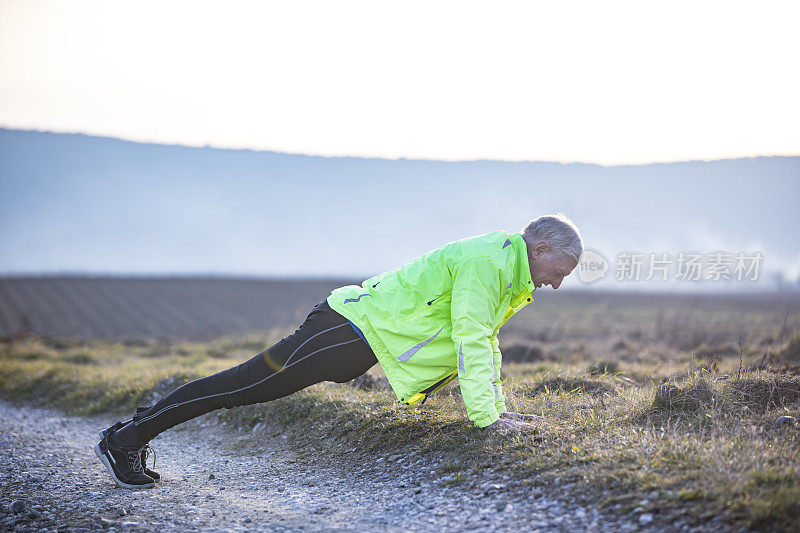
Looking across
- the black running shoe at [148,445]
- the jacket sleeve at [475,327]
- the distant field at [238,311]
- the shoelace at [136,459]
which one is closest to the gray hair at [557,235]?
the jacket sleeve at [475,327]

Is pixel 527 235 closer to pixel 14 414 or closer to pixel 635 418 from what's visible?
pixel 635 418

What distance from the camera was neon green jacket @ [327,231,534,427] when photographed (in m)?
4.29

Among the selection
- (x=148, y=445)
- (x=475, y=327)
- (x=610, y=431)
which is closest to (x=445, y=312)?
(x=475, y=327)

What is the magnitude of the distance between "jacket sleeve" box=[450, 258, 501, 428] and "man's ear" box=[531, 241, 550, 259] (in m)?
0.31

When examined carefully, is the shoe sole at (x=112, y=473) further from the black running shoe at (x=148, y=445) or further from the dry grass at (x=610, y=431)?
the dry grass at (x=610, y=431)

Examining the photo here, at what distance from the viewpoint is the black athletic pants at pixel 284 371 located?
4.57m

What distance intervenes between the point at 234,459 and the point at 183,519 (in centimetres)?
197

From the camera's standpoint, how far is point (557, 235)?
14.6 ft

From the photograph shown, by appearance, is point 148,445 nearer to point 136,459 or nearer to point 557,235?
point 136,459

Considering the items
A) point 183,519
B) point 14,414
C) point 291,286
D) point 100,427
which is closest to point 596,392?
point 183,519

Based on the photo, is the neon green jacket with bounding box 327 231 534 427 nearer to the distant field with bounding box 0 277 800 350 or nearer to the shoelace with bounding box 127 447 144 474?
the shoelace with bounding box 127 447 144 474

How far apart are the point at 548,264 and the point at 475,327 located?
0.69 meters

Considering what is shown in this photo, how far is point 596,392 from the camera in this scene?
6211 millimetres

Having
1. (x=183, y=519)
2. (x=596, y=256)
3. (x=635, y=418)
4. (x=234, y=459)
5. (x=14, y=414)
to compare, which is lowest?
(x=14, y=414)
